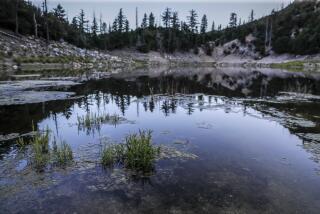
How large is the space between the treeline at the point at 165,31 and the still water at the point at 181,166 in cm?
6115

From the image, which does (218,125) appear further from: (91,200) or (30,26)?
(30,26)

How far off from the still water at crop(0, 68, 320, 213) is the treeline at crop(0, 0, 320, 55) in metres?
61.2

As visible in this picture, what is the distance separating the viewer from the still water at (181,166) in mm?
7473

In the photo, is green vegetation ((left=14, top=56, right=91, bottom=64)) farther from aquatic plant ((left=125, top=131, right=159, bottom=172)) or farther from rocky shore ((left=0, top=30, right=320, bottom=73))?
aquatic plant ((left=125, top=131, right=159, bottom=172))

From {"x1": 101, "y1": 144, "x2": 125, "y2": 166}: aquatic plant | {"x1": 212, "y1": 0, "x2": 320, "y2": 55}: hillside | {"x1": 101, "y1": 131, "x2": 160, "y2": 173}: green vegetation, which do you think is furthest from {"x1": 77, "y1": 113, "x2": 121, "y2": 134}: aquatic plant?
{"x1": 212, "y1": 0, "x2": 320, "y2": 55}: hillside

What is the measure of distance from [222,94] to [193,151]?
57.4 ft

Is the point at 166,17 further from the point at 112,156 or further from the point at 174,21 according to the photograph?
the point at 112,156

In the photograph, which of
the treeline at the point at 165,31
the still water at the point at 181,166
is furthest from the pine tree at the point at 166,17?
the still water at the point at 181,166

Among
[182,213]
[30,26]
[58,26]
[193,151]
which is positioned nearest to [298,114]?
[193,151]

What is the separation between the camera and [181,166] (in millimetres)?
9969

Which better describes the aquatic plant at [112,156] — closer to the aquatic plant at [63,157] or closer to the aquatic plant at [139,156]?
the aquatic plant at [139,156]

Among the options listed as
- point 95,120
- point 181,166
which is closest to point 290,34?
point 95,120

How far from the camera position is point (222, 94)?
2816 centimetres

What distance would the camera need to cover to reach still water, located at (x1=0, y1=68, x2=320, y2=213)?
7473 millimetres
